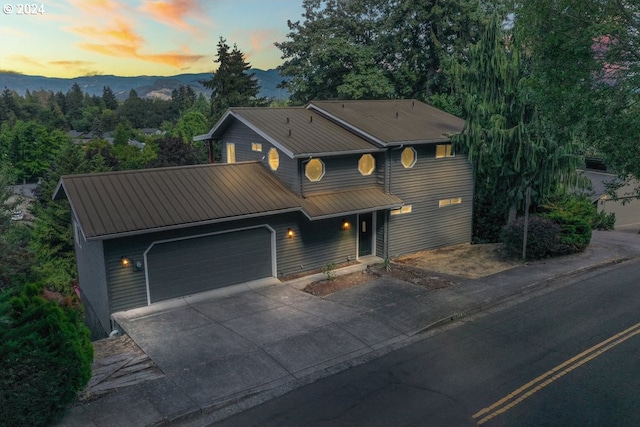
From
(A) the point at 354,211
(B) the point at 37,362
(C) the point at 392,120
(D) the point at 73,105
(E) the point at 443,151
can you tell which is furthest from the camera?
(D) the point at 73,105

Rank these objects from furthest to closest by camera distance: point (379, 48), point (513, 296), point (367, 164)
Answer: point (379, 48), point (367, 164), point (513, 296)

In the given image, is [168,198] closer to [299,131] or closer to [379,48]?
[299,131]

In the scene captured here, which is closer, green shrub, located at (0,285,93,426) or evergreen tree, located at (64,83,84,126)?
green shrub, located at (0,285,93,426)

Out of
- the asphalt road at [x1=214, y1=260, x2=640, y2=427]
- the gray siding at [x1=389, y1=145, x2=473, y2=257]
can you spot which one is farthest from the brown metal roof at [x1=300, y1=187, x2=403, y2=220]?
the asphalt road at [x1=214, y1=260, x2=640, y2=427]

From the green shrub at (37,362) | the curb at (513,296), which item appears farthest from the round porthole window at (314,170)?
the green shrub at (37,362)

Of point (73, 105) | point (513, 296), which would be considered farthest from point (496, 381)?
point (73, 105)

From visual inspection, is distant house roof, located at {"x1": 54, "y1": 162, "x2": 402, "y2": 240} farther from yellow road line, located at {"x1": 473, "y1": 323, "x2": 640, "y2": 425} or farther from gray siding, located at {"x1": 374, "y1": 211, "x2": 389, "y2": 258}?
yellow road line, located at {"x1": 473, "y1": 323, "x2": 640, "y2": 425}

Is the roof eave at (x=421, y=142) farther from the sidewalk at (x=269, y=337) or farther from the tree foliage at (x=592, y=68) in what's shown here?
the tree foliage at (x=592, y=68)
